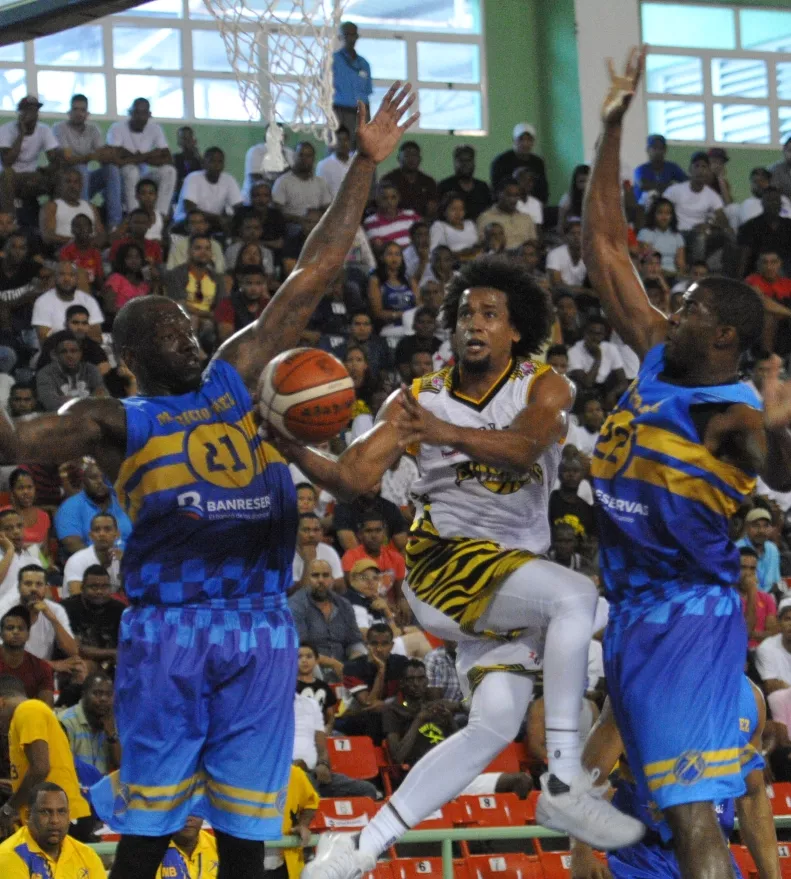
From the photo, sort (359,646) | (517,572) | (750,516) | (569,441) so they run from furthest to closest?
(569,441), (750,516), (359,646), (517,572)

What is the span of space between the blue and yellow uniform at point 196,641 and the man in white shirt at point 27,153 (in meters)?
11.5

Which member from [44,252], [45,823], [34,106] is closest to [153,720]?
[45,823]

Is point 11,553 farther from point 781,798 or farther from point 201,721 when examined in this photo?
point 201,721

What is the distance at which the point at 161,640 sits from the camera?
18.5 feet

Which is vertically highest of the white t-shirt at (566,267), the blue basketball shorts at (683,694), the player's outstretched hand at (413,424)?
the white t-shirt at (566,267)

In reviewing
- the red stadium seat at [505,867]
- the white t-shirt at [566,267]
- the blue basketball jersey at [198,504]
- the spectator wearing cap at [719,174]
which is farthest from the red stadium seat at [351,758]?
the spectator wearing cap at [719,174]

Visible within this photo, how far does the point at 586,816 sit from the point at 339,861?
0.94 m

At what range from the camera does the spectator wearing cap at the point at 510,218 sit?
740 inches

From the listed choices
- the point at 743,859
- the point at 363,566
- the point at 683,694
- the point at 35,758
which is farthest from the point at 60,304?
the point at 683,694

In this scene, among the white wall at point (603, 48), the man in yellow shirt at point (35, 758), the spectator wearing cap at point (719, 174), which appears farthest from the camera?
the white wall at point (603, 48)

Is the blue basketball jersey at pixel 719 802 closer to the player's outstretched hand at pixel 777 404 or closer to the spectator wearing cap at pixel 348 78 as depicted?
the player's outstretched hand at pixel 777 404

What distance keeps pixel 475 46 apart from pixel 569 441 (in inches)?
387

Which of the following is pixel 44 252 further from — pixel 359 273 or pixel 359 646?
pixel 359 646

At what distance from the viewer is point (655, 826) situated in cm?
592
